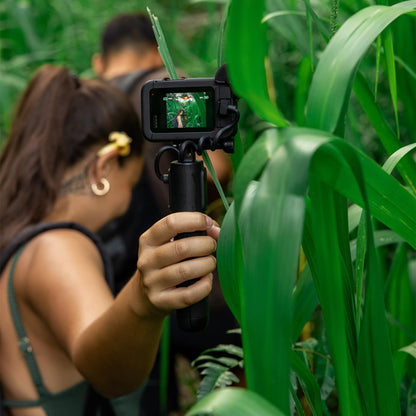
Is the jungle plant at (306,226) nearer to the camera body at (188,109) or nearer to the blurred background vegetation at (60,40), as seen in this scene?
the camera body at (188,109)

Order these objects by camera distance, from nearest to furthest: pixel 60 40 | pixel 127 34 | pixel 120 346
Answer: pixel 120 346, pixel 127 34, pixel 60 40

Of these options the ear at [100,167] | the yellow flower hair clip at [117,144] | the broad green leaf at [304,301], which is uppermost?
the broad green leaf at [304,301]

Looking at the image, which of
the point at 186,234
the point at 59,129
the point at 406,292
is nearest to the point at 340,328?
the point at 186,234

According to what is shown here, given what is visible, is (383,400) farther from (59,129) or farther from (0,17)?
(0,17)

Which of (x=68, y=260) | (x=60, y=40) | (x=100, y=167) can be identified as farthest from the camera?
(x=60, y=40)

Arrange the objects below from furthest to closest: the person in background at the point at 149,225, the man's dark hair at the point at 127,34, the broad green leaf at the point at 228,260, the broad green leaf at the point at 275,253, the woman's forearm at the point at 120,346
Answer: the man's dark hair at the point at 127,34 < the person in background at the point at 149,225 < the woman's forearm at the point at 120,346 < the broad green leaf at the point at 228,260 < the broad green leaf at the point at 275,253

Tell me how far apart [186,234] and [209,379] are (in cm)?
19

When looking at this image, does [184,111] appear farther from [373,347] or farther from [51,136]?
[51,136]

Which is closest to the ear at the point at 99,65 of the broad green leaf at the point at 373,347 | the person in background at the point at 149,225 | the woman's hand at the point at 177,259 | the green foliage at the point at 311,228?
the person in background at the point at 149,225

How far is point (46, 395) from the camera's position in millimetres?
1244

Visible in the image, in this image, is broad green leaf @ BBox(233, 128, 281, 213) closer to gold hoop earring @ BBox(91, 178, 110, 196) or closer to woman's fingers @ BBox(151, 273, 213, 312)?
woman's fingers @ BBox(151, 273, 213, 312)

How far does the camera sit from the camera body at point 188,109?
0.67 metres

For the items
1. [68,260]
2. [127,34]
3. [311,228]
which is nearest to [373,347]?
[311,228]

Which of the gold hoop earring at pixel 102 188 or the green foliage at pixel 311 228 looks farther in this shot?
the gold hoop earring at pixel 102 188
